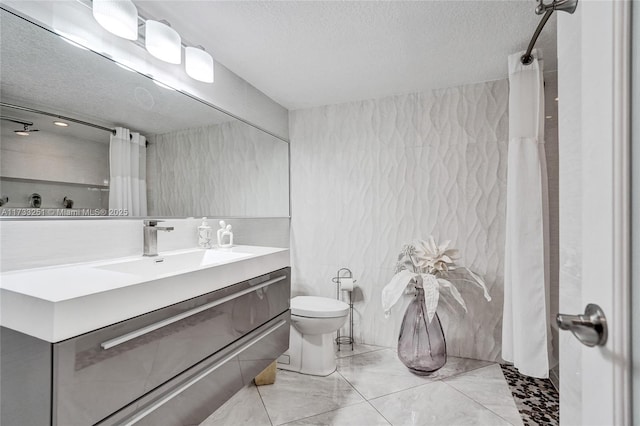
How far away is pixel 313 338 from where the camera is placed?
2.30 meters

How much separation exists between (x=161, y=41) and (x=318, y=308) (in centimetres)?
191

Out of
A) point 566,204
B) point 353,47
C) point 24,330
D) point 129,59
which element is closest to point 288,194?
point 353,47

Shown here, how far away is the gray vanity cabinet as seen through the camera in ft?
2.85

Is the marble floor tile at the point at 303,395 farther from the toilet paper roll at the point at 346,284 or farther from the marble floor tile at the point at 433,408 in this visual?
the toilet paper roll at the point at 346,284

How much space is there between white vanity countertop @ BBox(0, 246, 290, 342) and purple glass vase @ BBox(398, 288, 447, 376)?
139 centimetres

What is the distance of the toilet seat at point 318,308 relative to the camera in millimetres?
2240

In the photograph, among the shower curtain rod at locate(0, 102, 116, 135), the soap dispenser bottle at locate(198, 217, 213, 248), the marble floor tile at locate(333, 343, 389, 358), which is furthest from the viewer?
the marble floor tile at locate(333, 343, 389, 358)

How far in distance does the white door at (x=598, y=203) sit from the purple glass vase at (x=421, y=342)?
1.71 metres

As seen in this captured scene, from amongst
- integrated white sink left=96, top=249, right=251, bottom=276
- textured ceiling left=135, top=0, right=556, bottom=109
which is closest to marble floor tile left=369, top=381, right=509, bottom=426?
integrated white sink left=96, top=249, right=251, bottom=276

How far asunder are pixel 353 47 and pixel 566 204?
1.72 m

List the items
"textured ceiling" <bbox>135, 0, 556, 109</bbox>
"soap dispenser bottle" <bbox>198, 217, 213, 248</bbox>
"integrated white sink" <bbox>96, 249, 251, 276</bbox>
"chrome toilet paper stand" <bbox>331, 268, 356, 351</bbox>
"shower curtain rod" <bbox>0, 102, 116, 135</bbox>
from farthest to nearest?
1. "chrome toilet paper stand" <bbox>331, 268, 356, 351</bbox>
2. "soap dispenser bottle" <bbox>198, 217, 213, 248</bbox>
3. "textured ceiling" <bbox>135, 0, 556, 109</bbox>
4. "integrated white sink" <bbox>96, 249, 251, 276</bbox>
5. "shower curtain rod" <bbox>0, 102, 116, 135</bbox>

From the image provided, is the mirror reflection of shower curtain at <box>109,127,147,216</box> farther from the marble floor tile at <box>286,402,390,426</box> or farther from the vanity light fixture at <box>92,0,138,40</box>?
the marble floor tile at <box>286,402,390,426</box>
